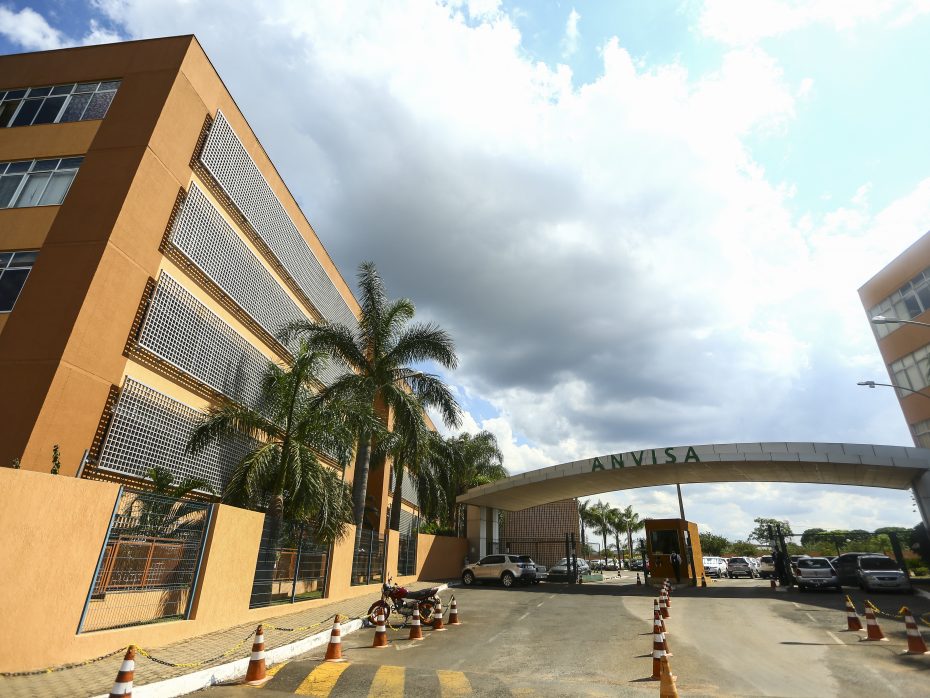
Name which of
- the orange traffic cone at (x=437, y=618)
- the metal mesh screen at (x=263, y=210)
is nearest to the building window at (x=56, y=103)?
the metal mesh screen at (x=263, y=210)

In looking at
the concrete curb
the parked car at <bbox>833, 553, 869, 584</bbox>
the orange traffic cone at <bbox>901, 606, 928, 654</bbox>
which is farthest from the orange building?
the concrete curb

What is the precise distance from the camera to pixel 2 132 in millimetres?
18438

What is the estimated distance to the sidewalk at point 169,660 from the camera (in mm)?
6357

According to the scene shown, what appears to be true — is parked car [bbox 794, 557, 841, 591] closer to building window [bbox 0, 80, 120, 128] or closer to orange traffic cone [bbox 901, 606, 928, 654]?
orange traffic cone [bbox 901, 606, 928, 654]

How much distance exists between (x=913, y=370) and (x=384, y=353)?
32.3 m

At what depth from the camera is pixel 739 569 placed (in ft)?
128

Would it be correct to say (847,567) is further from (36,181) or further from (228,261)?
(36,181)

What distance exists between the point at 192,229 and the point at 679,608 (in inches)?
812

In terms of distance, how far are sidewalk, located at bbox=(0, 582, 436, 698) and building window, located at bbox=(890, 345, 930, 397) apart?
34.2m

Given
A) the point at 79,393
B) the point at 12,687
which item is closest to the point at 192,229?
the point at 79,393

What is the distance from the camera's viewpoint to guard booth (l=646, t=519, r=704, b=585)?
27.0m

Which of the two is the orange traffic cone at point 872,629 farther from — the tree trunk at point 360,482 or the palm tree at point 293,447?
the tree trunk at point 360,482

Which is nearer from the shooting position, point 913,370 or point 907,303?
point 913,370

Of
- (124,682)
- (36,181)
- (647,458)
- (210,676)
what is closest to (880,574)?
(647,458)
